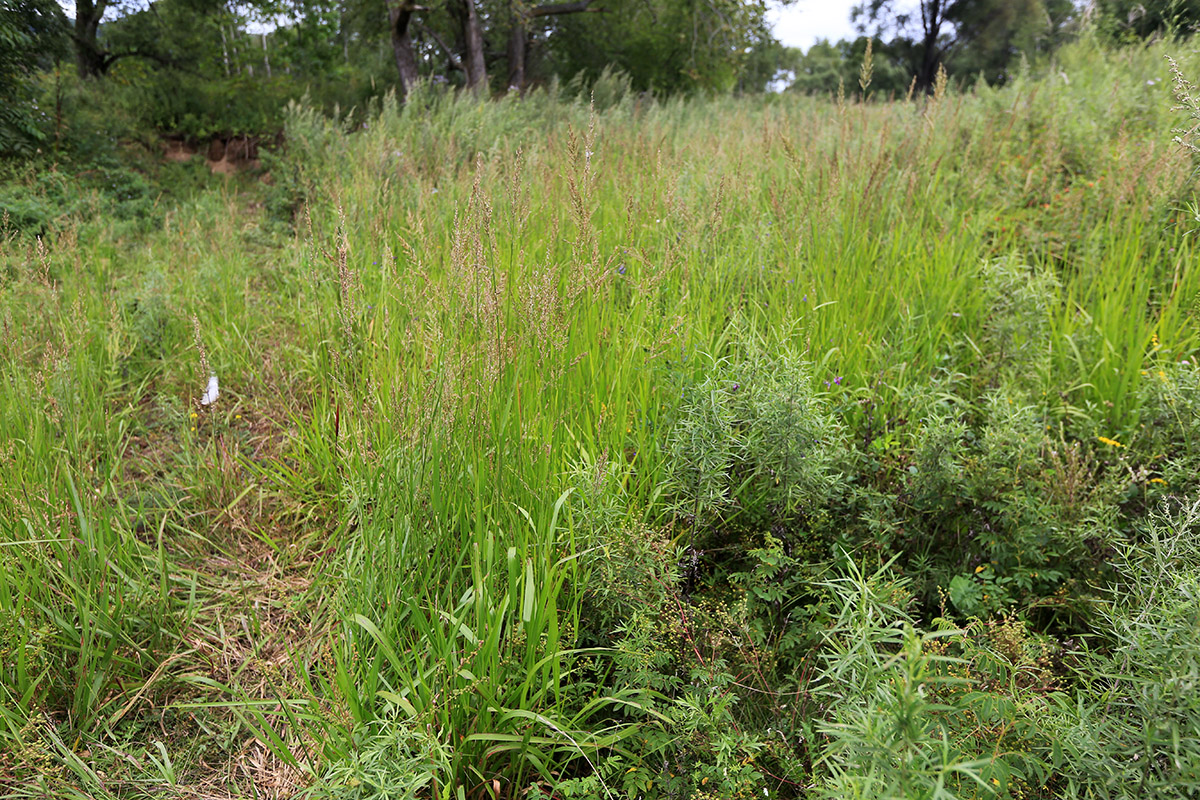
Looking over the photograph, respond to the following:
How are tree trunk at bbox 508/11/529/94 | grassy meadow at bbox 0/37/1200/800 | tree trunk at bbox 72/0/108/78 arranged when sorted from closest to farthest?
grassy meadow at bbox 0/37/1200/800 < tree trunk at bbox 72/0/108/78 < tree trunk at bbox 508/11/529/94

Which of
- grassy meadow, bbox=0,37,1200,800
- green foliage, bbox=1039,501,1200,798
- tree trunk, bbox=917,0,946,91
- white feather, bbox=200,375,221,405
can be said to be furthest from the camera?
tree trunk, bbox=917,0,946,91

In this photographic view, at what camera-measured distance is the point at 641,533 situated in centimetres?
155

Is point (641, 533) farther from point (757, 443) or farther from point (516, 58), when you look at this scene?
point (516, 58)

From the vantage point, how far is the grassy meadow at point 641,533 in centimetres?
123

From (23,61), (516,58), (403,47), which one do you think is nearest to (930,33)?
(516,58)

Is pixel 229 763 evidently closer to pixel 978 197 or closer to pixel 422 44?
pixel 978 197

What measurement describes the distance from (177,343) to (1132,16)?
7716 mm

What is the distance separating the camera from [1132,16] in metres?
5.39

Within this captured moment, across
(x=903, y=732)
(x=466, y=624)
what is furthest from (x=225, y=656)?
(x=903, y=732)

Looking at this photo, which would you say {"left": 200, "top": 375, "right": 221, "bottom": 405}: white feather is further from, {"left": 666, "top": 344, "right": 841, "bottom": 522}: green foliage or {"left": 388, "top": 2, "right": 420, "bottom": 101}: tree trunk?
{"left": 388, "top": 2, "right": 420, "bottom": 101}: tree trunk

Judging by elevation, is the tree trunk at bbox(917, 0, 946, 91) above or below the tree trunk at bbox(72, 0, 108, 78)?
above

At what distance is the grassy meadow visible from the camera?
1228mm

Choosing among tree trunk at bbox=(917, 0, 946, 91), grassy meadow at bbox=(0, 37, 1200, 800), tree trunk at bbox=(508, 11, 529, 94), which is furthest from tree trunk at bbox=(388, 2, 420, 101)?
tree trunk at bbox=(917, 0, 946, 91)

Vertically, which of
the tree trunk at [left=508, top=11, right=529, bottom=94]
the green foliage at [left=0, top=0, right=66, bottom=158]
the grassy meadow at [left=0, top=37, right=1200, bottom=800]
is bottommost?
the grassy meadow at [left=0, top=37, right=1200, bottom=800]
